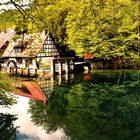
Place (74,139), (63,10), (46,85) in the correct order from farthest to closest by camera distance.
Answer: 1. (63,10)
2. (46,85)
3. (74,139)

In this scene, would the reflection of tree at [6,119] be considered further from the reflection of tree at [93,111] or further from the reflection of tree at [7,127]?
the reflection of tree at [93,111]

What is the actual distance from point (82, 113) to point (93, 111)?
2.98 ft

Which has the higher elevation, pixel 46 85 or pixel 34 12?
pixel 34 12

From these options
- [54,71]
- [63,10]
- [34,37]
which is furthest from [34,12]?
[63,10]

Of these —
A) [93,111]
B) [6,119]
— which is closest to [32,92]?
[93,111]

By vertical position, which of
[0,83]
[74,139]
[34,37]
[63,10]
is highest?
[63,10]

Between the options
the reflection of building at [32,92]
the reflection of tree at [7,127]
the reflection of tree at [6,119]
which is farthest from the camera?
the reflection of building at [32,92]

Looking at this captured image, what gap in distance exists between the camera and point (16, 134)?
17766 mm

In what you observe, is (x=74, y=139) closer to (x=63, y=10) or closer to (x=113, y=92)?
(x=113, y=92)

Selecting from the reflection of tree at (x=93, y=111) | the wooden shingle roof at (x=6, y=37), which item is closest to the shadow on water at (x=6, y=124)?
the reflection of tree at (x=93, y=111)

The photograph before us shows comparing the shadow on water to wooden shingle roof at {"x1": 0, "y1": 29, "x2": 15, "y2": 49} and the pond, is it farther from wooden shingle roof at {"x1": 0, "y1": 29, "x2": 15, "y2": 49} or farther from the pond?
wooden shingle roof at {"x1": 0, "y1": 29, "x2": 15, "y2": 49}

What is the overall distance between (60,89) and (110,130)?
51.5ft

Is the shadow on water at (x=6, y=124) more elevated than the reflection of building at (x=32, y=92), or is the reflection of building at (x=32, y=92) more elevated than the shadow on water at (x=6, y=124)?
the reflection of building at (x=32, y=92)

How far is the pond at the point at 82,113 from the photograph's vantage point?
17.8 m
